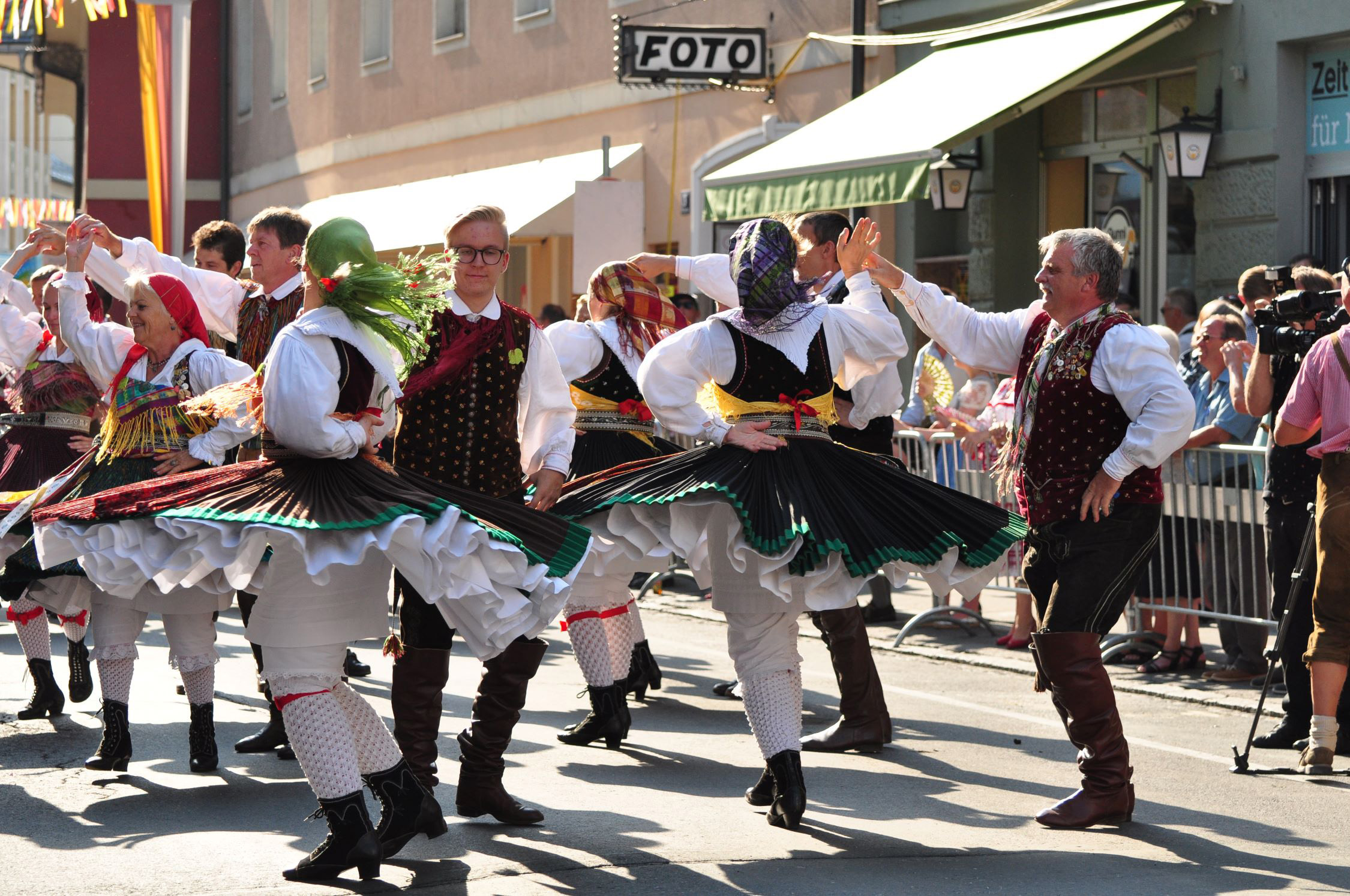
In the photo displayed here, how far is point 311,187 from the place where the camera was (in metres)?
29.2

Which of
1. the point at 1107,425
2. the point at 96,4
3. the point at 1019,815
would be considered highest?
the point at 96,4

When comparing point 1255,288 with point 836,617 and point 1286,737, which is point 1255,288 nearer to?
point 1286,737

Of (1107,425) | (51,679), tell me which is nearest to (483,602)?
(1107,425)

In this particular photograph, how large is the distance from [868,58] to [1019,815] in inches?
448

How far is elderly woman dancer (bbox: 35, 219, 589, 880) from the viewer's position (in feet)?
16.3

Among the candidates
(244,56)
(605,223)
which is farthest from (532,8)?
(244,56)

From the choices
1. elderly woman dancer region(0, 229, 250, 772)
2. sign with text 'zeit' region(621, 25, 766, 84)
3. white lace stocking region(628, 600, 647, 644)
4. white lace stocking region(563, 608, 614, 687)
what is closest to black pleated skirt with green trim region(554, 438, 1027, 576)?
white lace stocking region(563, 608, 614, 687)

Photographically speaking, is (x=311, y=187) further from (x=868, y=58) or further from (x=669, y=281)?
(x=868, y=58)

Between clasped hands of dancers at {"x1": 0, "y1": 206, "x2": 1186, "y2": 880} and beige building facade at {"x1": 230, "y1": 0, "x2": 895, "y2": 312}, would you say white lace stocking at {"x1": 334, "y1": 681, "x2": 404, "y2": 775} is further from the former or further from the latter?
beige building facade at {"x1": 230, "y1": 0, "x2": 895, "y2": 312}

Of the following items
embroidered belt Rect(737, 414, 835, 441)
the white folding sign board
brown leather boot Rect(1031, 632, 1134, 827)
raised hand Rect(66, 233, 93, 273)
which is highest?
the white folding sign board

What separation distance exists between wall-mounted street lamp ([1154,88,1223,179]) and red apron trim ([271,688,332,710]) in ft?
32.1

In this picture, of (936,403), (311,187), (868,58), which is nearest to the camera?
(936,403)

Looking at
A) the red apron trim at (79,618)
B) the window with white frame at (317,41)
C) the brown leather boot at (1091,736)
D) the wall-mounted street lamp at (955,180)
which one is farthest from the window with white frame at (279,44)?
the brown leather boot at (1091,736)

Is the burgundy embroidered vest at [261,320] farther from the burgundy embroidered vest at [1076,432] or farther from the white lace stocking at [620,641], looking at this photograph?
the burgundy embroidered vest at [1076,432]
